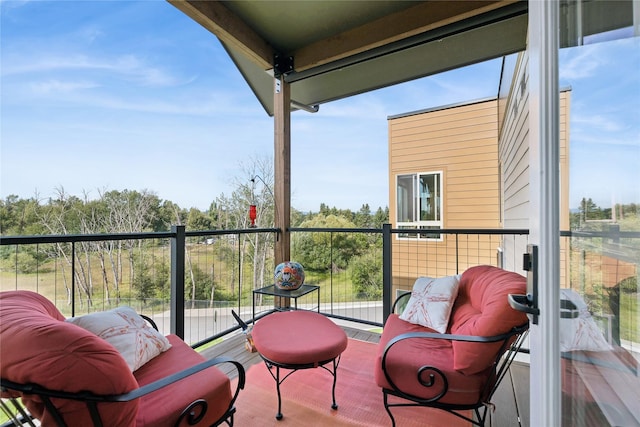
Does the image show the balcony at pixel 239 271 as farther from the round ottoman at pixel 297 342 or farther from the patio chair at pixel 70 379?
the patio chair at pixel 70 379

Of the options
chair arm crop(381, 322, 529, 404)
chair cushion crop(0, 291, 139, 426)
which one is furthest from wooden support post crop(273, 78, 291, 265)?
chair cushion crop(0, 291, 139, 426)

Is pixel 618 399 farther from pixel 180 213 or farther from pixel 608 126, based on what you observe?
pixel 180 213

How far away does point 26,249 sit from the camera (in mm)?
3785

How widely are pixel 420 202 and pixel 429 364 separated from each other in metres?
4.68

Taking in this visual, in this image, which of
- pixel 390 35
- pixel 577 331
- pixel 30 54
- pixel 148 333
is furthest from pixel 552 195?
pixel 30 54

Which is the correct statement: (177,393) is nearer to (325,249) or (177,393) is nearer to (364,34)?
(364,34)

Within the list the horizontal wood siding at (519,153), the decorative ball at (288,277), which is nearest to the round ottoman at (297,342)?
the decorative ball at (288,277)

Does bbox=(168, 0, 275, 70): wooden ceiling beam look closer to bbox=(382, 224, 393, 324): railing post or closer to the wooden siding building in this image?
bbox=(382, 224, 393, 324): railing post

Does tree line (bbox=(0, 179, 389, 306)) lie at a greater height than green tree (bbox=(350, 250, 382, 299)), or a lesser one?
greater

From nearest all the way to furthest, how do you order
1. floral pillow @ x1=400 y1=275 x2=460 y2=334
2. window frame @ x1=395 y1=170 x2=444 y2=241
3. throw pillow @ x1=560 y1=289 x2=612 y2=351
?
throw pillow @ x1=560 y1=289 x2=612 y2=351, floral pillow @ x1=400 y1=275 x2=460 y2=334, window frame @ x1=395 y1=170 x2=444 y2=241

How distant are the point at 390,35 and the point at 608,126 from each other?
8.23 ft

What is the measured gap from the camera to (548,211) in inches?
30.4

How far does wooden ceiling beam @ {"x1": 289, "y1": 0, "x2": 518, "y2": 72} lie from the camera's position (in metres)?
2.36

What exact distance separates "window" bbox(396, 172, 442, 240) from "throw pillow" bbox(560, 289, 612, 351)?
4843 mm
